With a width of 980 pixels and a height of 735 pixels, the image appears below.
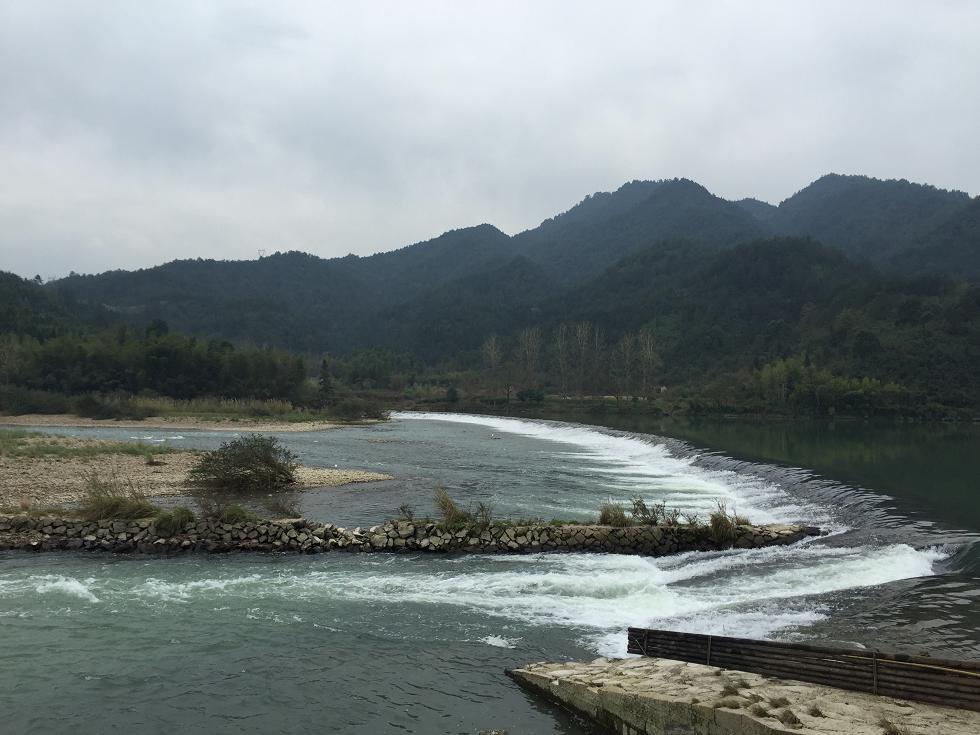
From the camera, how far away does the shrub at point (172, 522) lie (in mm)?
14977

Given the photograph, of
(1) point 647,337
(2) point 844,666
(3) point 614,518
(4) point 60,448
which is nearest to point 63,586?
(3) point 614,518

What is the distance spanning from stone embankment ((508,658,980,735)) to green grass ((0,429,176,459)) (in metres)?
26.4

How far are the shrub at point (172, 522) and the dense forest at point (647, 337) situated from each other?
202 feet

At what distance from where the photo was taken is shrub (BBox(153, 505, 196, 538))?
15.0m

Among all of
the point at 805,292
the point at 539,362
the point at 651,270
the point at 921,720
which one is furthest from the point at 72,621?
the point at 651,270

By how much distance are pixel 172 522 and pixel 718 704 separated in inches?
512

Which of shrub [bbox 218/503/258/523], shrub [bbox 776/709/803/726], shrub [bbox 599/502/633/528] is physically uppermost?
shrub [bbox 776/709/803/726]

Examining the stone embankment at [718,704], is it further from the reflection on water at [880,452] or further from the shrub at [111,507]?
the reflection on water at [880,452]


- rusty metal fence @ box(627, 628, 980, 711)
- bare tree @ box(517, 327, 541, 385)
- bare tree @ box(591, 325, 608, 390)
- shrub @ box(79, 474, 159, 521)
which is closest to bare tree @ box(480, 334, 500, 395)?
bare tree @ box(517, 327, 541, 385)

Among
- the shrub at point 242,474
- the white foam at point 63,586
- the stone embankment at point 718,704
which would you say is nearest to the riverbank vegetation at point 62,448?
the shrub at point 242,474

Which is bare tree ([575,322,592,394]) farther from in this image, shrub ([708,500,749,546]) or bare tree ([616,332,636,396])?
shrub ([708,500,749,546])

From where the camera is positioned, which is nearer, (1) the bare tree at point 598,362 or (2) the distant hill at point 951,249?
(1) the bare tree at point 598,362

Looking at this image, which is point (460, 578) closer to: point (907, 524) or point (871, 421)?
point (907, 524)

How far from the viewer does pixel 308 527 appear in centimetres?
1550
